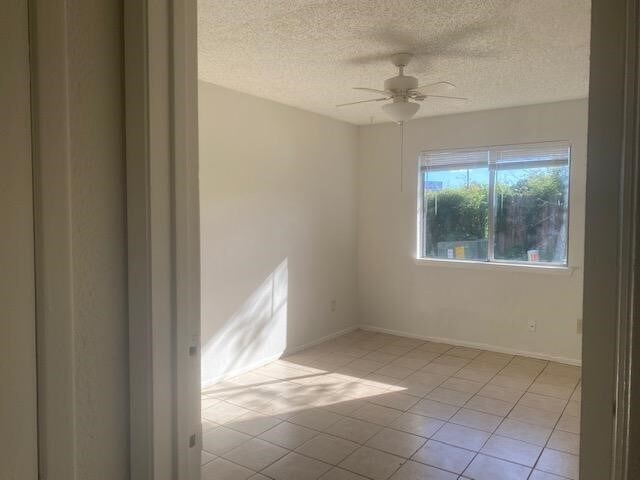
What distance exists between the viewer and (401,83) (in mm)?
3039

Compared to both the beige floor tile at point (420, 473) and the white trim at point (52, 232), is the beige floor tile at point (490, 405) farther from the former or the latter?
the white trim at point (52, 232)

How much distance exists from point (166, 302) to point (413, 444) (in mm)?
2229

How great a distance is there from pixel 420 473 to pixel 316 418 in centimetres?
91

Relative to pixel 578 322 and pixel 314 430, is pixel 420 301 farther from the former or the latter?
pixel 314 430

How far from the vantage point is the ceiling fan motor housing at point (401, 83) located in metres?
3.03

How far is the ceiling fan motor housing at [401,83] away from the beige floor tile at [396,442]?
2273mm

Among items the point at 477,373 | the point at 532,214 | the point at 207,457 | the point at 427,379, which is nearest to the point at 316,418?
the point at 207,457

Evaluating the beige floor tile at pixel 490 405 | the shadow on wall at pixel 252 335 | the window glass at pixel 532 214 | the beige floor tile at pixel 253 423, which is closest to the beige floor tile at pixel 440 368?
the beige floor tile at pixel 490 405

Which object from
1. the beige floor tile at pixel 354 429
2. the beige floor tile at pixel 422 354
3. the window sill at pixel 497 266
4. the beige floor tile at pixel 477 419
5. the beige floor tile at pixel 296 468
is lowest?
the beige floor tile at pixel 296 468

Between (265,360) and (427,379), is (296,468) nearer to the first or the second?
(427,379)

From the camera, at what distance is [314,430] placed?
307cm

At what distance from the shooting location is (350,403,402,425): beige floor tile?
321cm

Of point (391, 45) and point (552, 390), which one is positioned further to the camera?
point (552, 390)

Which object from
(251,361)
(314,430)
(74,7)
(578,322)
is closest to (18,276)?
(74,7)
